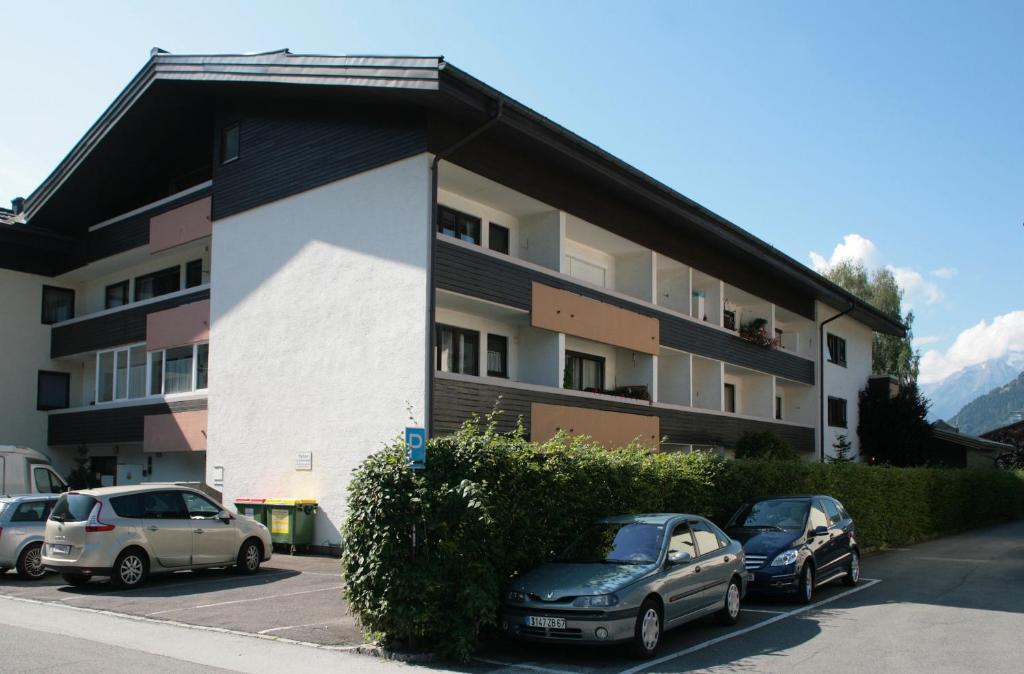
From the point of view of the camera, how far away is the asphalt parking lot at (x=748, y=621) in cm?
995

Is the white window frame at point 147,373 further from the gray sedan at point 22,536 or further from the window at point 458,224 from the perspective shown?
the window at point 458,224

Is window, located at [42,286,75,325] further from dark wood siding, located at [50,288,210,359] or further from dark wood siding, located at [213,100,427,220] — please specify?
dark wood siding, located at [213,100,427,220]

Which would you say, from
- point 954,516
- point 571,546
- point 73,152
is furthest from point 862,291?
point 571,546

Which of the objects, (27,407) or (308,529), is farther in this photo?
(27,407)

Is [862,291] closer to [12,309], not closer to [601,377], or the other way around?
[601,377]

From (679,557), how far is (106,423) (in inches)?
809

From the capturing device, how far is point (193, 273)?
26156mm

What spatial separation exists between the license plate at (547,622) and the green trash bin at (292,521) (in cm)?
1054

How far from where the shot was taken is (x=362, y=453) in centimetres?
1892

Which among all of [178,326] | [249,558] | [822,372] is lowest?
[249,558]

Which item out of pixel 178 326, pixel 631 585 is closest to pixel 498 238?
pixel 178 326

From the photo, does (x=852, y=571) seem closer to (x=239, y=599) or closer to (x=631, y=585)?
(x=631, y=585)

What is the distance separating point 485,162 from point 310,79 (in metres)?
4.09

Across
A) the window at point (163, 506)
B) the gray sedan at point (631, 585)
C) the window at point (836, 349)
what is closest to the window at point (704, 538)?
the gray sedan at point (631, 585)
